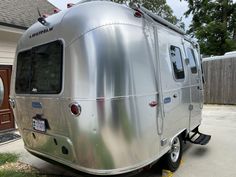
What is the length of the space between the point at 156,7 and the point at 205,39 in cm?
1304

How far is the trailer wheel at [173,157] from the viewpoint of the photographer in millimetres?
4197

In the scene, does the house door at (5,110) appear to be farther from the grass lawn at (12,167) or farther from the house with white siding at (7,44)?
the grass lawn at (12,167)

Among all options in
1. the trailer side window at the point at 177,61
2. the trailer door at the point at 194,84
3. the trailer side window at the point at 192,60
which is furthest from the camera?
the trailer side window at the point at 192,60

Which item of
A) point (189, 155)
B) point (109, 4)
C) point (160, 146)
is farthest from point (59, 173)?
point (109, 4)

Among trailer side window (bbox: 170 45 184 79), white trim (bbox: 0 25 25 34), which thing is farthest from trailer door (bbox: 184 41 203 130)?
white trim (bbox: 0 25 25 34)

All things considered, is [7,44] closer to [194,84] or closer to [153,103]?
[194,84]

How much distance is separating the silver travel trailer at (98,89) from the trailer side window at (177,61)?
255 mm

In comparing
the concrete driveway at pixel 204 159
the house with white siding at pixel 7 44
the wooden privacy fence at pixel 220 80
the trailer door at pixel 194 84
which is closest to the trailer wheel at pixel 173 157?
the concrete driveway at pixel 204 159

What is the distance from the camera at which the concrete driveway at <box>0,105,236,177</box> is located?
431 centimetres

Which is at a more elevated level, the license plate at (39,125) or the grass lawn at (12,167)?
the license plate at (39,125)

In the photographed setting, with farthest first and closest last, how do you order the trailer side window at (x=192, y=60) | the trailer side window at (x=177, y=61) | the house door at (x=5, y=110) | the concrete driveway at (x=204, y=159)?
1. the house door at (x=5, y=110)
2. the trailer side window at (x=192, y=60)
3. the concrete driveway at (x=204, y=159)
4. the trailer side window at (x=177, y=61)

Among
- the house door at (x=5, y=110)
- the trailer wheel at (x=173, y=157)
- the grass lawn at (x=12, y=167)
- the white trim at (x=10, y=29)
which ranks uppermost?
the white trim at (x=10, y=29)

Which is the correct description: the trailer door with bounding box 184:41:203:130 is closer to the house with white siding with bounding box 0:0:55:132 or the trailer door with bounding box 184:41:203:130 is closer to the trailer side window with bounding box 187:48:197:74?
the trailer side window with bounding box 187:48:197:74

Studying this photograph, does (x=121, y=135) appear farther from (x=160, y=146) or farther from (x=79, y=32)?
(x=79, y=32)
